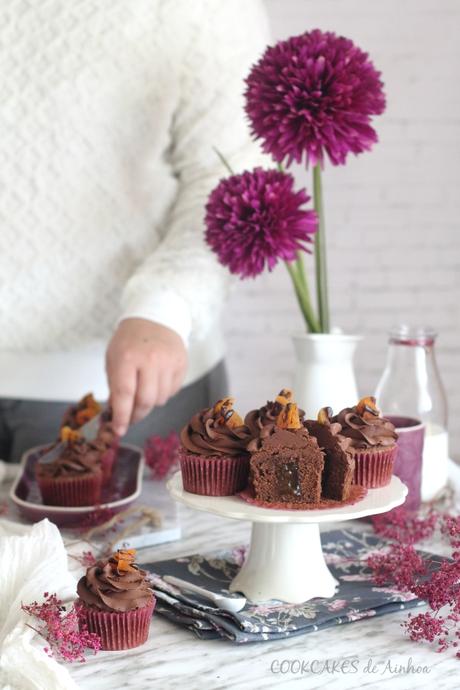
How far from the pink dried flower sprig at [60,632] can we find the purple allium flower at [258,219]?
1.71 ft

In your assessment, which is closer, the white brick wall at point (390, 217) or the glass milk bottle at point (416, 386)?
the glass milk bottle at point (416, 386)

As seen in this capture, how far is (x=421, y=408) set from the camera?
1316mm

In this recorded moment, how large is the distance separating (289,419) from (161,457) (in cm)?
60

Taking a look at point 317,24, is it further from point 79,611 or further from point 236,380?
point 79,611

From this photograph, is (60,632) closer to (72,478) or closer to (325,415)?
(325,415)

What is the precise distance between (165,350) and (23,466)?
12.1 inches

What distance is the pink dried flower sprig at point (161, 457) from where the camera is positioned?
1.49 m

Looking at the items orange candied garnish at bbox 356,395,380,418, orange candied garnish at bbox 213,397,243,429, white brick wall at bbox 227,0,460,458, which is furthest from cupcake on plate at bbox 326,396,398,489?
white brick wall at bbox 227,0,460,458

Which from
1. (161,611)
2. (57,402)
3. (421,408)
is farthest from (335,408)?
(57,402)

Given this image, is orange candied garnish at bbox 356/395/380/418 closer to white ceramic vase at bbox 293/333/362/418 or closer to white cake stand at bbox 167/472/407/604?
white cake stand at bbox 167/472/407/604

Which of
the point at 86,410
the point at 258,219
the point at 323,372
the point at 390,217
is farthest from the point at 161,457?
the point at 390,217

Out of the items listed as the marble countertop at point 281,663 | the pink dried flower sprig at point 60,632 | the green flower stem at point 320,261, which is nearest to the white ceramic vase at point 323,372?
the green flower stem at point 320,261

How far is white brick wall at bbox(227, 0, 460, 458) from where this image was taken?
9.05 feet

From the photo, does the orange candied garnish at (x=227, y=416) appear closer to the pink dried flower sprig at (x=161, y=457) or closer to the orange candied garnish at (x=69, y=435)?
the orange candied garnish at (x=69, y=435)
